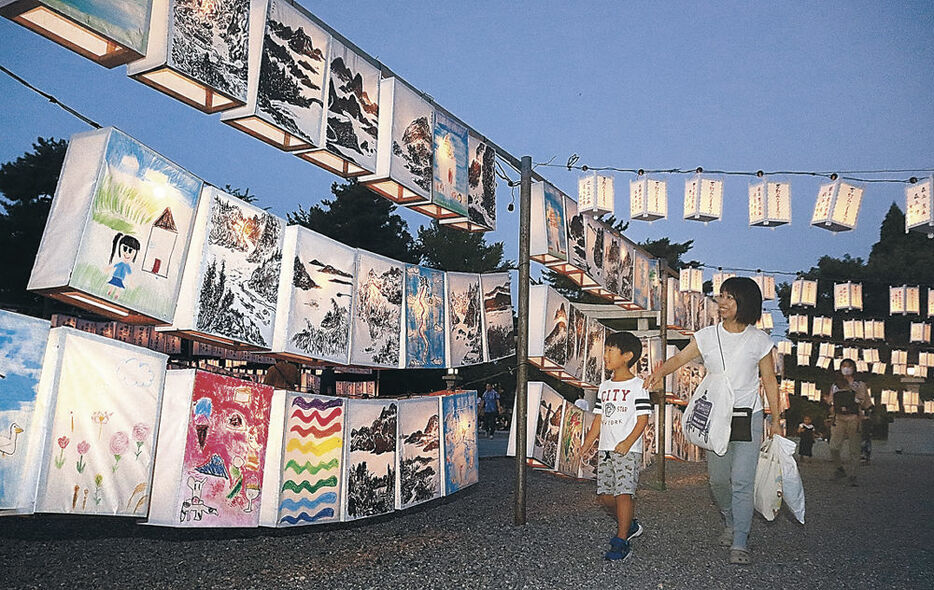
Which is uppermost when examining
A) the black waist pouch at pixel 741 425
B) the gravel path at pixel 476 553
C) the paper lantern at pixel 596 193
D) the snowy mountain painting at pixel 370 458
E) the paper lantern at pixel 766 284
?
the paper lantern at pixel 766 284

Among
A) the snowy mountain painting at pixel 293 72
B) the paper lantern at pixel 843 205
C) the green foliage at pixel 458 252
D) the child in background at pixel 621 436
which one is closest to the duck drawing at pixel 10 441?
the snowy mountain painting at pixel 293 72

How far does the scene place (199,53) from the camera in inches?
164

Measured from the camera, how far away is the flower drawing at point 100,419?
3982 mm

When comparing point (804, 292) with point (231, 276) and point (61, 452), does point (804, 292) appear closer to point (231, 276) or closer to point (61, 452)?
point (231, 276)

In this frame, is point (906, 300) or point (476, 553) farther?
point (906, 300)

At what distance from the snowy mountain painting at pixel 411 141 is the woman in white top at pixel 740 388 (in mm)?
2398

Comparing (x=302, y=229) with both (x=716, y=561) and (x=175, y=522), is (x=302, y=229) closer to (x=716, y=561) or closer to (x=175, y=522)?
(x=175, y=522)

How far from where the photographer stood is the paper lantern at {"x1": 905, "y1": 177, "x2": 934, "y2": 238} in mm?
9148

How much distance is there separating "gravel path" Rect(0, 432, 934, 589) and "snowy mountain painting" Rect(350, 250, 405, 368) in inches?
57.6

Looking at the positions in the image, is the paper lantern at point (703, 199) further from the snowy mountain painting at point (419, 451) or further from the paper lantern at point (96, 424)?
the paper lantern at point (96, 424)


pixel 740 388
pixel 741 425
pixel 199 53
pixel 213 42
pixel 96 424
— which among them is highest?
pixel 213 42

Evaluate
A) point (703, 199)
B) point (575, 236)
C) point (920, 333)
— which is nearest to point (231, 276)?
point (575, 236)

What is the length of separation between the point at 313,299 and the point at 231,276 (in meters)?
0.78

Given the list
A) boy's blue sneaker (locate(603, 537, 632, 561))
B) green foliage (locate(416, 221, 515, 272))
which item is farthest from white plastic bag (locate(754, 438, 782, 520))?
green foliage (locate(416, 221, 515, 272))
